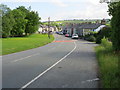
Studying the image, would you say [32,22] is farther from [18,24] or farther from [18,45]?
[18,45]

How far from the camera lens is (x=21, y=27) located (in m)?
88.5

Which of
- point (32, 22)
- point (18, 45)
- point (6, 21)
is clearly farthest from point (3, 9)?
point (18, 45)

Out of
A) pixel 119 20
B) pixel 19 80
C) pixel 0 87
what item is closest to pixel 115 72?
pixel 19 80

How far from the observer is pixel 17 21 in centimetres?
8850

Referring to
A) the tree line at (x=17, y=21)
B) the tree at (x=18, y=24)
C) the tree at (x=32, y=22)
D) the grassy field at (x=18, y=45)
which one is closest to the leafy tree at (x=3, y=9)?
the tree line at (x=17, y=21)

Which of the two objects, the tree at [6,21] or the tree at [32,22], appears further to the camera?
the tree at [32,22]

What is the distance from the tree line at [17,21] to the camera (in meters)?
76.2

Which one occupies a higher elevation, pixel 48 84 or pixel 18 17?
pixel 18 17

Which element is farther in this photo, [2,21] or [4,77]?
[2,21]

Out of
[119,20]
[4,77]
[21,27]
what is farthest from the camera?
[21,27]

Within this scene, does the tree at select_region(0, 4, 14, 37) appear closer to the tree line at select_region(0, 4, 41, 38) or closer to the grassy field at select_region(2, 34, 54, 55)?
the tree line at select_region(0, 4, 41, 38)

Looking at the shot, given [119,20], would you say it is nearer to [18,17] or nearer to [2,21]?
[2,21]

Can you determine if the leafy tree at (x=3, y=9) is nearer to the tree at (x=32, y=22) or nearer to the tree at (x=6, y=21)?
the tree at (x=6, y=21)

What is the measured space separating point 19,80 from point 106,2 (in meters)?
15.1
